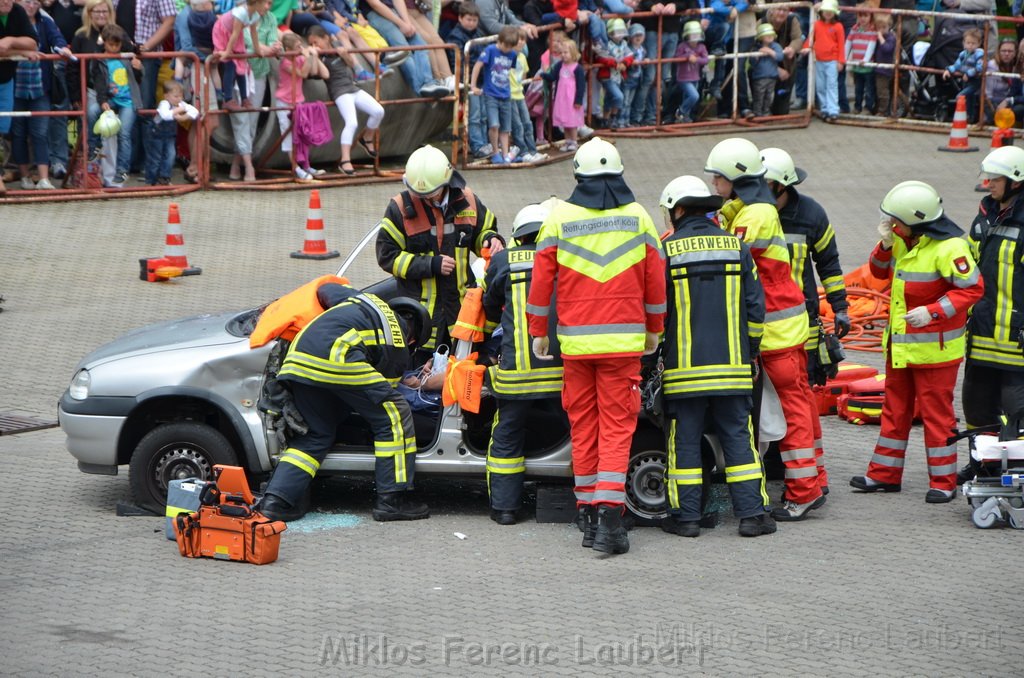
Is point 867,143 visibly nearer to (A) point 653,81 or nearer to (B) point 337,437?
(A) point 653,81

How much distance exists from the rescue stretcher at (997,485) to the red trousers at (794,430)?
0.78 metres

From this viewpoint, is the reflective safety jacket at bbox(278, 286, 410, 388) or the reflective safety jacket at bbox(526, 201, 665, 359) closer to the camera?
the reflective safety jacket at bbox(526, 201, 665, 359)

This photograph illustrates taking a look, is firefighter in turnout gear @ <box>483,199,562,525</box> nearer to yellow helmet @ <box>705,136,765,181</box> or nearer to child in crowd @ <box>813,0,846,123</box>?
yellow helmet @ <box>705,136,765,181</box>

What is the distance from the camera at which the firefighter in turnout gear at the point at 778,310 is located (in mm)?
7695

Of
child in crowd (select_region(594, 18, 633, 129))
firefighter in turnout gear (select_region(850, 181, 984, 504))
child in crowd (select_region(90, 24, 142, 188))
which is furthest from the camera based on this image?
child in crowd (select_region(594, 18, 633, 129))

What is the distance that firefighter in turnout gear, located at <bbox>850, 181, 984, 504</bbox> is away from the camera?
25.6 feet

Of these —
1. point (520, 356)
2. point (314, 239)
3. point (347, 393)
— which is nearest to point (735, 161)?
point (520, 356)

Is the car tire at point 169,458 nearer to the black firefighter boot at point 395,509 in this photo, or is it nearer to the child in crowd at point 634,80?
the black firefighter boot at point 395,509

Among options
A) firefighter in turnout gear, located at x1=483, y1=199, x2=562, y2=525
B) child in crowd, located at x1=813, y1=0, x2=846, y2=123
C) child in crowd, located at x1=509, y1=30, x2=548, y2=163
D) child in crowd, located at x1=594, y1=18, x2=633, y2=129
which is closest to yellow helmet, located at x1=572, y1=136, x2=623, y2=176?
firefighter in turnout gear, located at x1=483, y1=199, x2=562, y2=525

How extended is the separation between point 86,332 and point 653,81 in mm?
10058

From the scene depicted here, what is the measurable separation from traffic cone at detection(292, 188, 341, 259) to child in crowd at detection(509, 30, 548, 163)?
3942 millimetres

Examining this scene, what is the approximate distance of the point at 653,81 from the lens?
64.1 ft

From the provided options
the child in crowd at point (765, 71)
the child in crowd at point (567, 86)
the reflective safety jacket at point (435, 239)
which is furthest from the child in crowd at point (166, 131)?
the child in crowd at point (765, 71)

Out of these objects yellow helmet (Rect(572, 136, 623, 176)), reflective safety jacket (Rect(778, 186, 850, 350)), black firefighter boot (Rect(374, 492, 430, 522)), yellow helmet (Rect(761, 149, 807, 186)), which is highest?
yellow helmet (Rect(572, 136, 623, 176))
